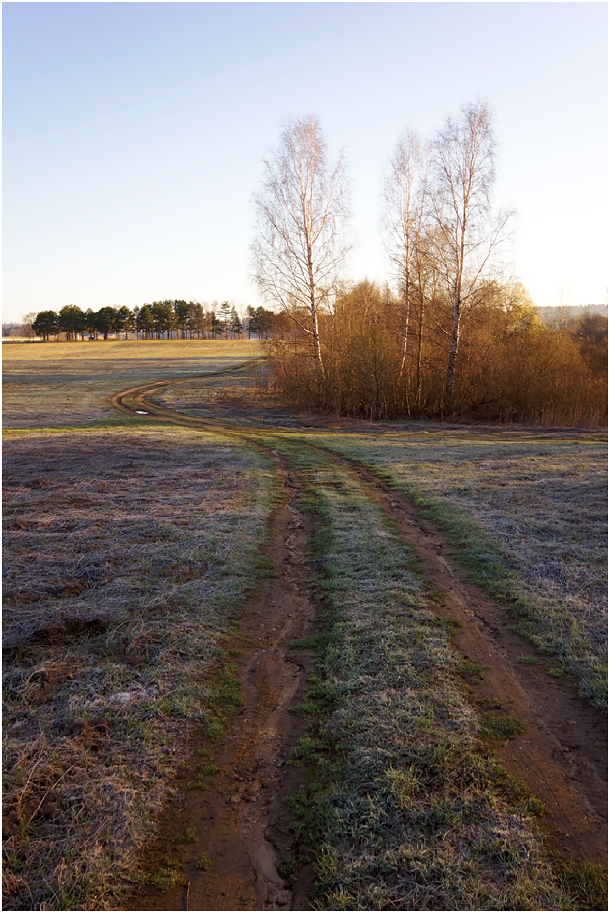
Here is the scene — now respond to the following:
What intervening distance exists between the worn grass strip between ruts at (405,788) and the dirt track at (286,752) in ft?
0.63

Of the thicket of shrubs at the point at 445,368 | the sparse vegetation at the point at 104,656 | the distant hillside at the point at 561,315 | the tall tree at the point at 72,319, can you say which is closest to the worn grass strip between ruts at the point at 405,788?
the sparse vegetation at the point at 104,656

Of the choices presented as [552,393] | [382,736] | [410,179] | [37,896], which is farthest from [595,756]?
[410,179]

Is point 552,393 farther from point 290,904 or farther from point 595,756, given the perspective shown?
point 290,904

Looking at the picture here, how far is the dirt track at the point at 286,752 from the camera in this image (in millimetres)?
3273

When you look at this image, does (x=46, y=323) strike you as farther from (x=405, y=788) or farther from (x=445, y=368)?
(x=405, y=788)

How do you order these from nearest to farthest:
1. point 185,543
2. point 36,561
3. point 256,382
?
point 36,561 → point 185,543 → point 256,382

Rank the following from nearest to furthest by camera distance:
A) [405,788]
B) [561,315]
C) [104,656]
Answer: [405,788] → [104,656] → [561,315]

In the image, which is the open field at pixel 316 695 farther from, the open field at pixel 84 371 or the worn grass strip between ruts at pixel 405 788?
the open field at pixel 84 371

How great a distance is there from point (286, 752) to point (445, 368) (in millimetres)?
22083

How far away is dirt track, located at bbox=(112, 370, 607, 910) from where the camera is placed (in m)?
3.27

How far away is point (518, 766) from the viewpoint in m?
4.02

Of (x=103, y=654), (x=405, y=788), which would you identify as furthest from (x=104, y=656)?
(x=405, y=788)

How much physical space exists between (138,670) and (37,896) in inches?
86.2

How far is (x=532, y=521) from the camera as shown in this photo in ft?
29.9
